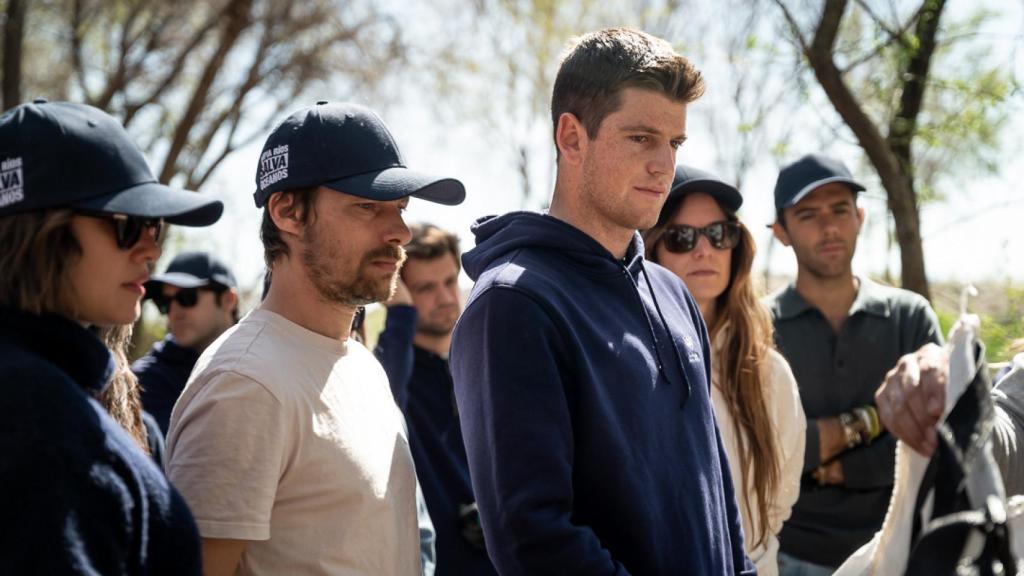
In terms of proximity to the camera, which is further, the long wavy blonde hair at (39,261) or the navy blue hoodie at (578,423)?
the navy blue hoodie at (578,423)

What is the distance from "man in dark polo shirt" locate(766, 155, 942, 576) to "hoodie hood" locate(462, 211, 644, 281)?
203cm

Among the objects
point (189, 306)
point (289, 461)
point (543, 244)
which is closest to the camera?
point (289, 461)

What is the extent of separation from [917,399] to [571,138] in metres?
1.25

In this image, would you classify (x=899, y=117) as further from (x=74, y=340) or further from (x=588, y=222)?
(x=74, y=340)

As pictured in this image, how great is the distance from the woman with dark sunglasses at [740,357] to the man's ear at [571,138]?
4.36ft

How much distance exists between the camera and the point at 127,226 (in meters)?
2.17

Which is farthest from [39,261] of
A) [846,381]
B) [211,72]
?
[211,72]

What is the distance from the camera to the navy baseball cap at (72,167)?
2.06m

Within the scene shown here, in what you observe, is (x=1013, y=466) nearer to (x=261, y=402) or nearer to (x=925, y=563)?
(x=925, y=563)

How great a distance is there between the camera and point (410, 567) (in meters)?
2.77

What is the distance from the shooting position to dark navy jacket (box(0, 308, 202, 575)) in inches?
69.3

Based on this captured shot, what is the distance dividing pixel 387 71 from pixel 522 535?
525 inches

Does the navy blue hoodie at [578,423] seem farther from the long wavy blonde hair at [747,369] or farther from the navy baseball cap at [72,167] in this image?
the long wavy blonde hair at [747,369]

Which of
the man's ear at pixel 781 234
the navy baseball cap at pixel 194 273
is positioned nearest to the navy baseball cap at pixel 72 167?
the navy baseball cap at pixel 194 273
